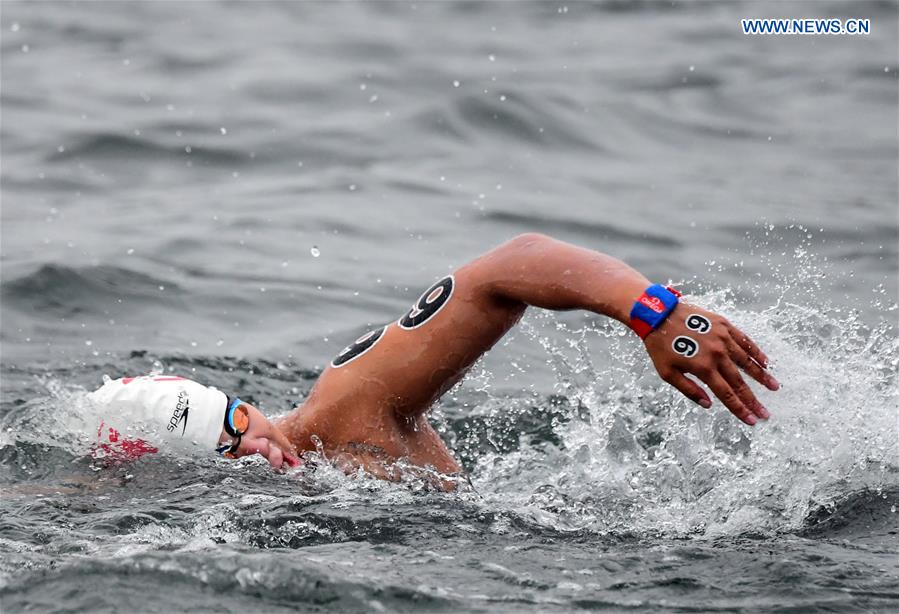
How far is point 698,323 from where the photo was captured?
4.96 meters

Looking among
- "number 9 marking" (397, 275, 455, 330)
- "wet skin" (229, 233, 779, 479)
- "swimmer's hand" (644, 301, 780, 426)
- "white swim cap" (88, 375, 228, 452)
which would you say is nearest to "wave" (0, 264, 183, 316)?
"white swim cap" (88, 375, 228, 452)

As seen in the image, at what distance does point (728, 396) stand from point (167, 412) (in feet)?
7.55

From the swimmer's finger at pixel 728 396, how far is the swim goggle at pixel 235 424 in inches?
77.6

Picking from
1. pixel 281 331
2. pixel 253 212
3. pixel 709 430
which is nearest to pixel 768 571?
pixel 709 430

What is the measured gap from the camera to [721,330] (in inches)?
193

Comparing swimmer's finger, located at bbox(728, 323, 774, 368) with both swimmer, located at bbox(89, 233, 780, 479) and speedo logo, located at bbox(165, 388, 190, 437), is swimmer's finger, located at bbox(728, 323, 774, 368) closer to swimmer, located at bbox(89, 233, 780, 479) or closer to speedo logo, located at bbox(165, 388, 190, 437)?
swimmer, located at bbox(89, 233, 780, 479)

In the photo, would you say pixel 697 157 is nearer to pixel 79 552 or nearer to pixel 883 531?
pixel 883 531

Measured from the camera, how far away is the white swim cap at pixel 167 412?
19.0ft

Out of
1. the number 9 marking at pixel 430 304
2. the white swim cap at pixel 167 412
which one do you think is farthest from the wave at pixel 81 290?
the number 9 marking at pixel 430 304

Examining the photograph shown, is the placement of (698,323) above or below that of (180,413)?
above

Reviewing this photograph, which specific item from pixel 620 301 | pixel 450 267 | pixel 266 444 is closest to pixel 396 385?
pixel 266 444

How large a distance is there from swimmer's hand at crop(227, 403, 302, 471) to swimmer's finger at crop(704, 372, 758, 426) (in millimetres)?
1885

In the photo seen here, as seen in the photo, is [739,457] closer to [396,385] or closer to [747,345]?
[747,345]

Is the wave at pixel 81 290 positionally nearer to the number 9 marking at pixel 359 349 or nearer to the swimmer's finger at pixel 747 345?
the number 9 marking at pixel 359 349
